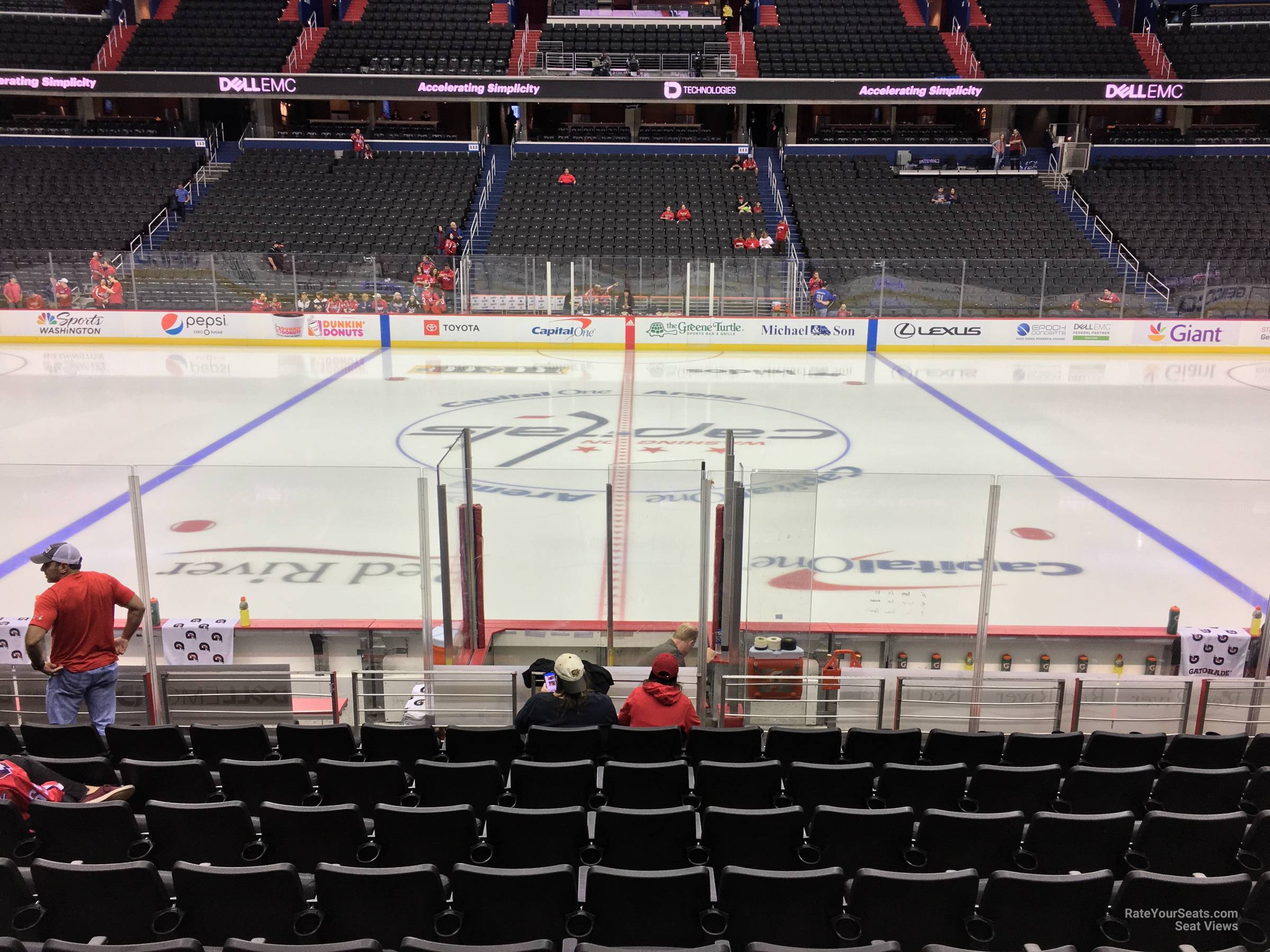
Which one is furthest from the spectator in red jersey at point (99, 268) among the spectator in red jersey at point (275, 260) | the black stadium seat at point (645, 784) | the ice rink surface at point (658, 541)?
the black stadium seat at point (645, 784)

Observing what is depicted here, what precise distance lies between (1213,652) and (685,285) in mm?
15631

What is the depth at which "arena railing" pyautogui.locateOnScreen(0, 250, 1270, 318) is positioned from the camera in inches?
800

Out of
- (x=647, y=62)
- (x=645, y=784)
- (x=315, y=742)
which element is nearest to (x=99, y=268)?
(x=647, y=62)

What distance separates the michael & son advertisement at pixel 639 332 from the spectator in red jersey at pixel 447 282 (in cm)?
44

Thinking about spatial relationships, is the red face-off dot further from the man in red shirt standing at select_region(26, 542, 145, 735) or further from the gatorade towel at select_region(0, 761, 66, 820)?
the gatorade towel at select_region(0, 761, 66, 820)

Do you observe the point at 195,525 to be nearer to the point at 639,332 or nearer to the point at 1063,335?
the point at 639,332

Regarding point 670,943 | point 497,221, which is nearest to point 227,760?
point 670,943

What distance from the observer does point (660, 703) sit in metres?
5.03

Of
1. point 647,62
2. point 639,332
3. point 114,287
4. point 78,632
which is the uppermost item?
point 647,62

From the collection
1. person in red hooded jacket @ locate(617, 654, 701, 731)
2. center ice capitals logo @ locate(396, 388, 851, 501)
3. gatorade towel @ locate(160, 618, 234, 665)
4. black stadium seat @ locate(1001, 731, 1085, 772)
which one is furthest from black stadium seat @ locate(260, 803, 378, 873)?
center ice capitals logo @ locate(396, 388, 851, 501)

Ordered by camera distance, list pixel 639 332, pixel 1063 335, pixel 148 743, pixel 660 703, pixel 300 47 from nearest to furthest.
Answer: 1. pixel 148 743
2. pixel 660 703
3. pixel 1063 335
4. pixel 639 332
5. pixel 300 47

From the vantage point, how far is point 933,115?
1308 inches

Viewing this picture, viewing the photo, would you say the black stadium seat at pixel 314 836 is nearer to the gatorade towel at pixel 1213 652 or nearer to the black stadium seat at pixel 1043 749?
the black stadium seat at pixel 1043 749

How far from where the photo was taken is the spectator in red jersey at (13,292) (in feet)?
66.5
